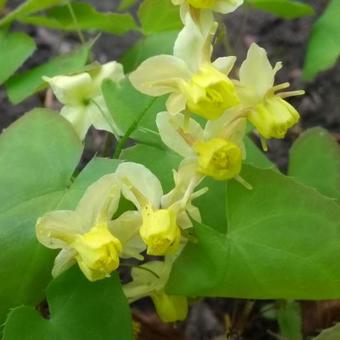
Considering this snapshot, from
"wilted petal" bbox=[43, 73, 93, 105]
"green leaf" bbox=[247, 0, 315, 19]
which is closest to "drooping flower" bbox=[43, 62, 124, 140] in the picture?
"wilted petal" bbox=[43, 73, 93, 105]

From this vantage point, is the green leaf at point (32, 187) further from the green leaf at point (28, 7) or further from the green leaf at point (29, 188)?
the green leaf at point (28, 7)

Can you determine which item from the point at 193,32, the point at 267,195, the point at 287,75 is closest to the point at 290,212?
the point at 267,195

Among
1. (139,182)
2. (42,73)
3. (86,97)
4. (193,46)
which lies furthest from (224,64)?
(42,73)

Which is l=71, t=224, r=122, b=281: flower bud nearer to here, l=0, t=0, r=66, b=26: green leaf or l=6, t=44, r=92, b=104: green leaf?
l=6, t=44, r=92, b=104: green leaf

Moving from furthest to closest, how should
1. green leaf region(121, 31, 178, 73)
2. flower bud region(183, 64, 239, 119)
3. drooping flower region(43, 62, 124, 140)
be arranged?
green leaf region(121, 31, 178, 73)
drooping flower region(43, 62, 124, 140)
flower bud region(183, 64, 239, 119)

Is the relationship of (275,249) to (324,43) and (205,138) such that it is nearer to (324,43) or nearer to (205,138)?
(205,138)

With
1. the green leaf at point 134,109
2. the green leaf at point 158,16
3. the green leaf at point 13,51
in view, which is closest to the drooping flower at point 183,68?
the green leaf at point 134,109
